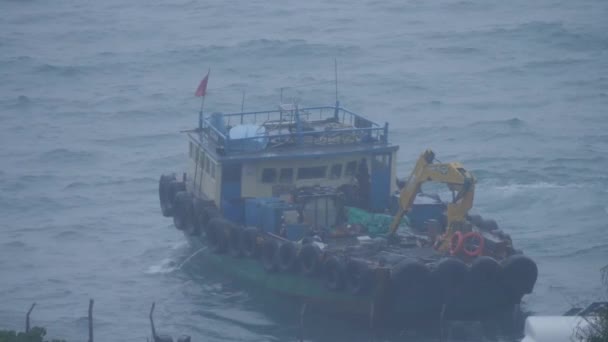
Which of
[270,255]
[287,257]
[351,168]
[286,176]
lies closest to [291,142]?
[286,176]

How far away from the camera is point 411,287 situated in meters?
18.2

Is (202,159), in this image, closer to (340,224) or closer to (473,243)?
(340,224)

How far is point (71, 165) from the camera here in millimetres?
33844

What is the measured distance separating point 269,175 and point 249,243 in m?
1.65

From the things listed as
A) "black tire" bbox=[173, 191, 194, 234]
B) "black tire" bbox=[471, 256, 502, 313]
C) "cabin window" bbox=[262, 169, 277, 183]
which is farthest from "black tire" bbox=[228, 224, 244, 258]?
"black tire" bbox=[471, 256, 502, 313]

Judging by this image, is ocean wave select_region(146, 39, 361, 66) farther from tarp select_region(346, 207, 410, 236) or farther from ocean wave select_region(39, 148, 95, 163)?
tarp select_region(346, 207, 410, 236)

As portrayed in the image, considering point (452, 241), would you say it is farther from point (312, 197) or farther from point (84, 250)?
point (84, 250)

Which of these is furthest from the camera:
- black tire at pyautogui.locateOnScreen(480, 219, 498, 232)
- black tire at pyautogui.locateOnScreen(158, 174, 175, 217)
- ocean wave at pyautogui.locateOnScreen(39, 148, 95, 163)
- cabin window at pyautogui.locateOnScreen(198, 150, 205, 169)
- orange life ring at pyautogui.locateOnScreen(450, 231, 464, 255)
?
ocean wave at pyautogui.locateOnScreen(39, 148, 95, 163)

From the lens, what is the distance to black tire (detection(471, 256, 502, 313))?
18.3 meters

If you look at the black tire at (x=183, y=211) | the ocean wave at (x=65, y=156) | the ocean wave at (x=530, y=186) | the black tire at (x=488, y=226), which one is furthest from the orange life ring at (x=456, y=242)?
the ocean wave at (x=65, y=156)

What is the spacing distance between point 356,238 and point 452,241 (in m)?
1.94

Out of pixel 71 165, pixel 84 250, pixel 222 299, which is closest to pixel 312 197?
pixel 222 299

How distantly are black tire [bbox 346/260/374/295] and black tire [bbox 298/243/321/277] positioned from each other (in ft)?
2.32

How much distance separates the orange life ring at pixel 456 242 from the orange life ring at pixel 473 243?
0.21 ft
